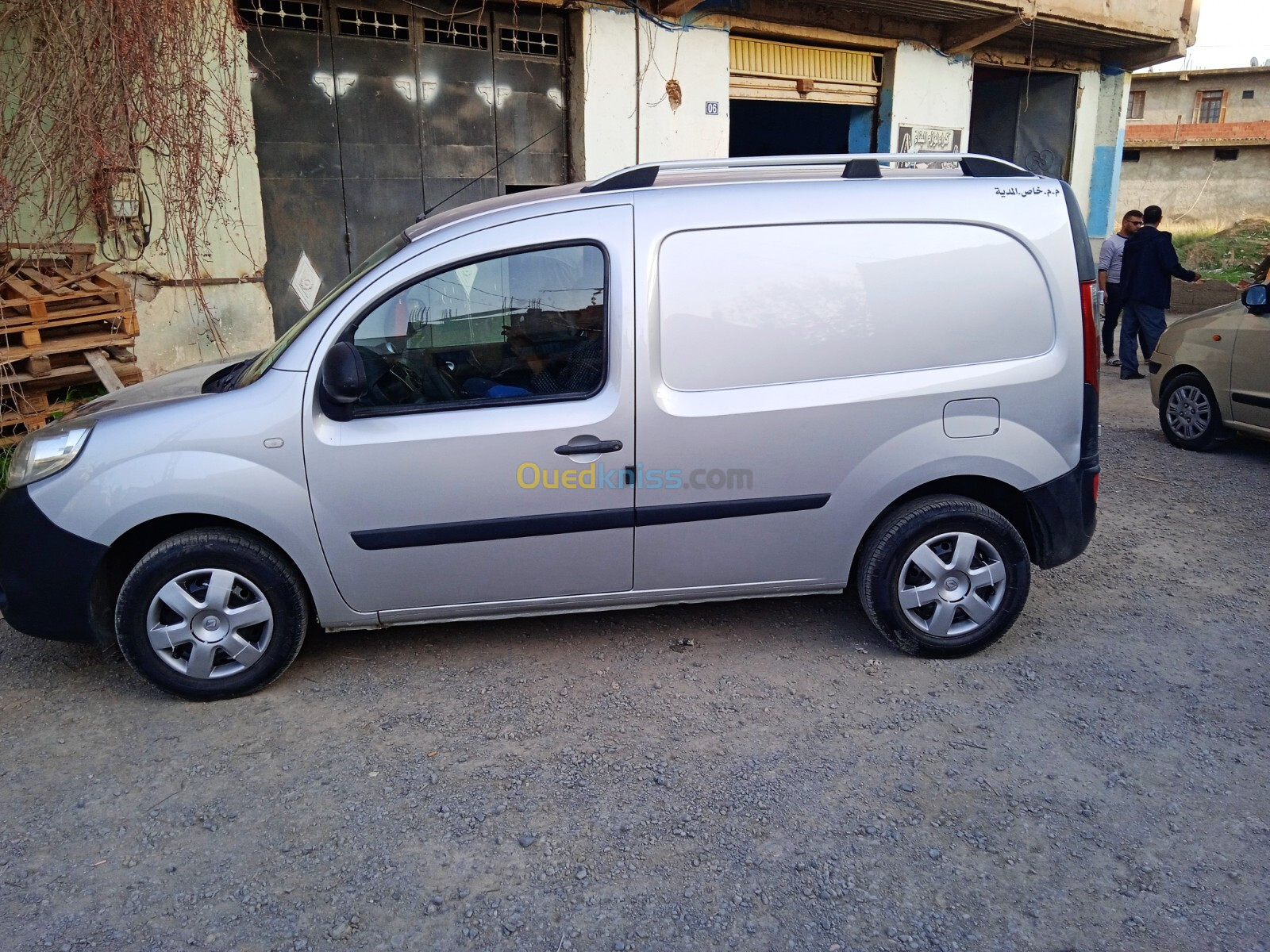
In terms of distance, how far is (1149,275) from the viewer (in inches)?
383

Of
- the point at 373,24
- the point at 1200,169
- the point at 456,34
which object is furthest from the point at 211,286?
the point at 1200,169

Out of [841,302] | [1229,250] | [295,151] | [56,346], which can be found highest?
[295,151]

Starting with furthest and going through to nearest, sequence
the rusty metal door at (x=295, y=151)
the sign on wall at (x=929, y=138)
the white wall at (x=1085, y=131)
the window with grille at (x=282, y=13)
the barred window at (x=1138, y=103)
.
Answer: the barred window at (x=1138, y=103) → the white wall at (x=1085, y=131) → the sign on wall at (x=929, y=138) → the rusty metal door at (x=295, y=151) → the window with grille at (x=282, y=13)

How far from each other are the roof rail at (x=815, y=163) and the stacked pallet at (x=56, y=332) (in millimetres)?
4066

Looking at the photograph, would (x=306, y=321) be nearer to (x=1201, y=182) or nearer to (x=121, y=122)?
(x=121, y=122)

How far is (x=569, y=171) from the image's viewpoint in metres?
9.20

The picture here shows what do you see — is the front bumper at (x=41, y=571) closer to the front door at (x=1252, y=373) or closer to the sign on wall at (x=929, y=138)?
the front door at (x=1252, y=373)

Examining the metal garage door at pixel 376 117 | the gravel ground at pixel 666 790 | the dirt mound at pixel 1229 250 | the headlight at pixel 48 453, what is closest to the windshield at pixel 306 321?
the headlight at pixel 48 453

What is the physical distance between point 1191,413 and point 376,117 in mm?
7072

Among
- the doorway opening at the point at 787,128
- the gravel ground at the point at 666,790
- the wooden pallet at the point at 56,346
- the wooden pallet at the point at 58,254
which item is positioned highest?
the doorway opening at the point at 787,128

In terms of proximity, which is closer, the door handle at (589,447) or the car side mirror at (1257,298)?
the door handle at (589,447)

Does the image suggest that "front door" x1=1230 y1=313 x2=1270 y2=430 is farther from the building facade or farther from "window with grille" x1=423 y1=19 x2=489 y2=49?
"window with grille" x1=423 y1=19 x2=489 y2=49

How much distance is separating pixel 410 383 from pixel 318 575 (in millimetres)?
809

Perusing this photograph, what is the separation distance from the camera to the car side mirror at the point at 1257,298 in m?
6.26
